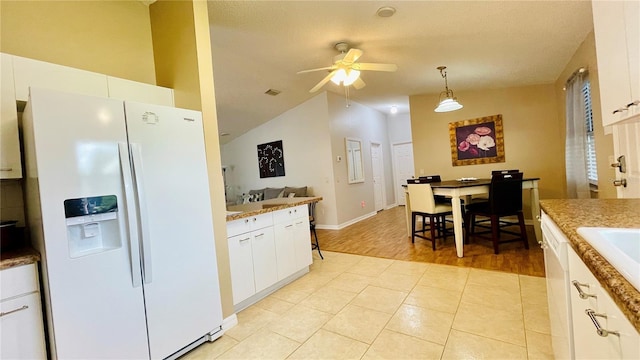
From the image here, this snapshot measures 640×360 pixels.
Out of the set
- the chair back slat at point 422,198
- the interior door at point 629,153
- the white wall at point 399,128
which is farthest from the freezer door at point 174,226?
the white wall at point 399,128

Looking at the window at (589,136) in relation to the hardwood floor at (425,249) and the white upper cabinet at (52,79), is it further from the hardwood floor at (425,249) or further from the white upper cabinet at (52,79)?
the white upper cabinet at (52,79)

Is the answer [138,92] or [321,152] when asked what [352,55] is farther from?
[321,152]

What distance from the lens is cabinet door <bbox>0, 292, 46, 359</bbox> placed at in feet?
4.21

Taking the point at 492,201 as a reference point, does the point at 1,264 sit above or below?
above

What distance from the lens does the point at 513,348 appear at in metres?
1.70

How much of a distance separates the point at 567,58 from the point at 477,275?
2.96 m

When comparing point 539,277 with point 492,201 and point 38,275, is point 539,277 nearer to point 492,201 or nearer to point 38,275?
point 492,201

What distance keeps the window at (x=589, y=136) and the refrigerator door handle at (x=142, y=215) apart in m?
4.20

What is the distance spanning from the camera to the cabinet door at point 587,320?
2.30ft

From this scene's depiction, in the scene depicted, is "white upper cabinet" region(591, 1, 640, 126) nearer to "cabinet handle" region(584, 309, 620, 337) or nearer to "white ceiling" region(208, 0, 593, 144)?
"cabinet handle" region(584, 309, 620, 337)

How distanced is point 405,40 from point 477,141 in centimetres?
282

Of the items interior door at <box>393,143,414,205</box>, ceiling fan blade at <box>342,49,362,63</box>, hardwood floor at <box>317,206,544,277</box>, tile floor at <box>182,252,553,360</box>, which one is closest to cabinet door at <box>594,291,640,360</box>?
tile floor at <box>182,252,553,360</box>

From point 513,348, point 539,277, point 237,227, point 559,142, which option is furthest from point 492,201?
point 237,227

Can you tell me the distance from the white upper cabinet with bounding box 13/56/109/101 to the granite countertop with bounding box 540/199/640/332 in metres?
2.64
